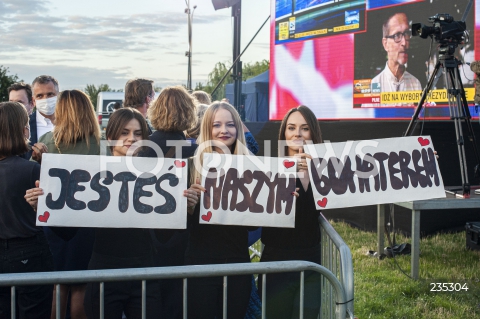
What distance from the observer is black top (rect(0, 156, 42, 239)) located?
9.06ft

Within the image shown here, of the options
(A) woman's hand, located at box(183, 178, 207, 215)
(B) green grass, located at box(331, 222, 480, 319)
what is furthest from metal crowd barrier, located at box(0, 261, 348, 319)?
(B) green grass, located at box(331, 222, 480, 319)

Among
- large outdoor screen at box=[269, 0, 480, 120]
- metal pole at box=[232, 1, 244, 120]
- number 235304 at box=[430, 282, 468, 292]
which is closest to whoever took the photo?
number 235304 at box=[430, 282, 468, 292]

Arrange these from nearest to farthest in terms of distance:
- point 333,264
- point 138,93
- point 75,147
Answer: point 333,264 < point 75,147 < point 138,93

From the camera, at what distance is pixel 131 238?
279cm

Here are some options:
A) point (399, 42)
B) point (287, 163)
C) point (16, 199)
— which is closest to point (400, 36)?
point (399, 42)

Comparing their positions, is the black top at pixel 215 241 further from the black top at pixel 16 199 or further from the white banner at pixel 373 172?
the black top at pixel 16 199

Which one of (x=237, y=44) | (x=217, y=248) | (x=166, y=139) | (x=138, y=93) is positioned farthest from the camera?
(x=237, y=44)

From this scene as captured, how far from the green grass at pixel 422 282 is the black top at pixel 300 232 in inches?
64.0

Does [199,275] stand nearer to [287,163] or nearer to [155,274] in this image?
[155,274]

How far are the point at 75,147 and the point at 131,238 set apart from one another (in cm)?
91

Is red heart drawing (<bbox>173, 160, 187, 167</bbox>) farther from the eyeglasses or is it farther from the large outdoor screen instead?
the eyeglasses

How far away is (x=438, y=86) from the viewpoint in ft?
21.5

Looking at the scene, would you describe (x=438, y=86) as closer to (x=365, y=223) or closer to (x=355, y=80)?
(x=355, y=80)

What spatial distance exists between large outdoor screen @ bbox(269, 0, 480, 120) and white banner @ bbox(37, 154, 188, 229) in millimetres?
4406
